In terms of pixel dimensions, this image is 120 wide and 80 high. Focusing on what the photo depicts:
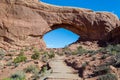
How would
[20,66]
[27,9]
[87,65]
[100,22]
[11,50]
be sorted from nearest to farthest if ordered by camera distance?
[87,65]
[20,66]
[11,50]
[27,9]
[100,22]

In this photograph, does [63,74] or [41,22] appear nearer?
[63,74]

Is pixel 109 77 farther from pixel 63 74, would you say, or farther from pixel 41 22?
pixel 41 22

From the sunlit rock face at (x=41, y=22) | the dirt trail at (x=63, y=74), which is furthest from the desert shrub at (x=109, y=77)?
the sunlit rock face at (x=41, y=22)

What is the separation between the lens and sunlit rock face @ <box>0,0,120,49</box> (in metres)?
37.6

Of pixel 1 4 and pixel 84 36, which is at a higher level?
pixel 1 4

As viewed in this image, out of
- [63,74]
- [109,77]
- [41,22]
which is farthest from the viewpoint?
[41,22]

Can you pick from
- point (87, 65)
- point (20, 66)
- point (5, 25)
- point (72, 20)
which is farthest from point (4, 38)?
point (87, 65)

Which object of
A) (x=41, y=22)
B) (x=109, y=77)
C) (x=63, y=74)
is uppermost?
(x=41, y=22)

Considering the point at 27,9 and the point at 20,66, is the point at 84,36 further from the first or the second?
the point at 20,66

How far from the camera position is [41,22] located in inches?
1565

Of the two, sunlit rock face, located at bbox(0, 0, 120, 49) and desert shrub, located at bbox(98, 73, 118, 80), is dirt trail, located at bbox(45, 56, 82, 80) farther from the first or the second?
sunlit rock face, located at bbox(0, 0, 120, 49)

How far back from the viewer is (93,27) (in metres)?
42.1

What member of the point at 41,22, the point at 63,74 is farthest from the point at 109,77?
the point at 41,22

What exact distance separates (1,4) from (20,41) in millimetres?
5728
